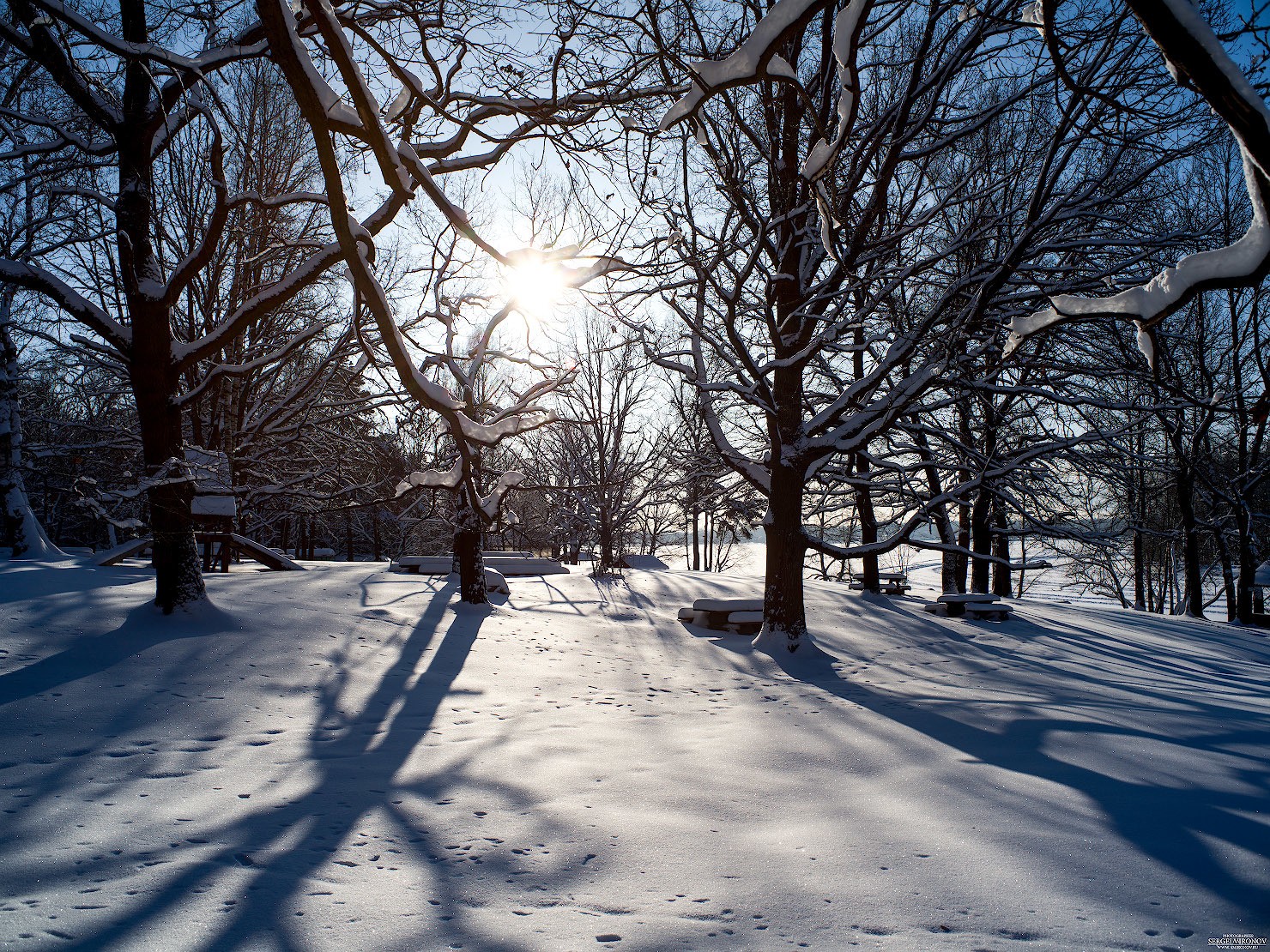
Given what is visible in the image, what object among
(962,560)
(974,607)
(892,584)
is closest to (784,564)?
(974,607)

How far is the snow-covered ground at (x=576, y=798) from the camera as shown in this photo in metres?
2.34

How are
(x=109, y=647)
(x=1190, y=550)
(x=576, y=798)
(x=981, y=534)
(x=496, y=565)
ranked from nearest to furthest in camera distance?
(x=576, y=798), (x=109, y=647), (x=981, y=534), (x=1190, y=550), (x=496, y=565)

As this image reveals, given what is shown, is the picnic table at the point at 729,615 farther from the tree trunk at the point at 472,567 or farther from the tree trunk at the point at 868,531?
the tree trunk at the point at 868,531

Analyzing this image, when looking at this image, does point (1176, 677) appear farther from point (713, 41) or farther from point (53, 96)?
point (53, 96)

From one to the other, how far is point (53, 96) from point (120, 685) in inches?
543

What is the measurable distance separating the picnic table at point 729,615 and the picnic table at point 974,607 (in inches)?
183

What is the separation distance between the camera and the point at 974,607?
12.7 metres

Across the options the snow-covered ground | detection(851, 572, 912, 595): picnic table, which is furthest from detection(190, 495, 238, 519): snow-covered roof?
detection(851, 572, 912, 595): picnic table

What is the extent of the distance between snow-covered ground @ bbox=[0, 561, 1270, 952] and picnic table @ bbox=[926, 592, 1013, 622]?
5164 mm

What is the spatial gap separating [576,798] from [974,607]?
1135 cm

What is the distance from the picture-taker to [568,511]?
2588 centimetres

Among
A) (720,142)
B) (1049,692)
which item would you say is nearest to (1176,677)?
(1049,692)

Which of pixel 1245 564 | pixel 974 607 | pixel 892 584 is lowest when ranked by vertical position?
pixel 892 584

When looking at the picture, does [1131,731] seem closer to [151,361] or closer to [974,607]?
[974,607]
